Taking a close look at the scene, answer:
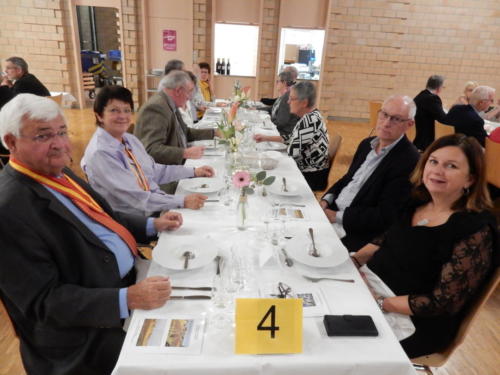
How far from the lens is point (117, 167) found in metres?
1.96

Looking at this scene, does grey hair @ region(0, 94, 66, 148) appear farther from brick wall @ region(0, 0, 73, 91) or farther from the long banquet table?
brick wall @ region(0, 0, 73, 91)

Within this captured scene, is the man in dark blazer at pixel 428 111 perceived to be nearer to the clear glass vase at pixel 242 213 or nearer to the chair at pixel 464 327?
the chair at pixel 464 327

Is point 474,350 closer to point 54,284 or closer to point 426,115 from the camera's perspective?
point 54,284

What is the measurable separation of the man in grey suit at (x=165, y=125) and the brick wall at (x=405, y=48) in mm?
6446

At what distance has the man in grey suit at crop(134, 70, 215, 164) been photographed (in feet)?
9.46

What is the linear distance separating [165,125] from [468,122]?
366 cm

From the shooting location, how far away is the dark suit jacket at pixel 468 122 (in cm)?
434

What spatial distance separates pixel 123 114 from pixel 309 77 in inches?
292

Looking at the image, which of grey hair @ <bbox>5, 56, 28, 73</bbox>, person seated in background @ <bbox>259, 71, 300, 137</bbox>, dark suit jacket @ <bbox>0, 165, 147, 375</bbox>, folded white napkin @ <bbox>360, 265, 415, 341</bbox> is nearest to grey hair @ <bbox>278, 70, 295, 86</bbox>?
person seated in background @ <bbox>259, 71, 300, 137</bbox>

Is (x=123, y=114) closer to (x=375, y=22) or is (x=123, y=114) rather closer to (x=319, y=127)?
(x=319, y=127)

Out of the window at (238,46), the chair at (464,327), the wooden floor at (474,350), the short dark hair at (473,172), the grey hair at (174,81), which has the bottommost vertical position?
the wooden floor at (474,350)

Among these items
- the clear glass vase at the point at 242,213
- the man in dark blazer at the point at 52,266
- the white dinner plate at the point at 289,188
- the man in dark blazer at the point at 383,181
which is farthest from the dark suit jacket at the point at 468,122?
the man in dark blazer at the point at 52,266

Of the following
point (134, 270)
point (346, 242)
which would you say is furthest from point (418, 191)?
point (134, 270)

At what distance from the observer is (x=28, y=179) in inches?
48.1
